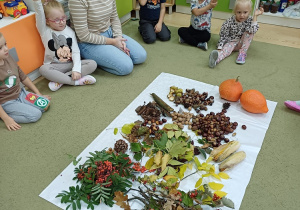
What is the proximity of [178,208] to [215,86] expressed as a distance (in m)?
1.06

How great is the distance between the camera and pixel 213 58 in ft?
7.01

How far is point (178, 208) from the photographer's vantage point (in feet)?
3.59

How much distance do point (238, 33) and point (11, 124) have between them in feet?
5.97

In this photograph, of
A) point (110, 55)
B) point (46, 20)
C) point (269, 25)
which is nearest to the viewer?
point (46, 20)

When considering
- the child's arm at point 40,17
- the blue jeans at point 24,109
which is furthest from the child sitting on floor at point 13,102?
the child's arm at point 40,17

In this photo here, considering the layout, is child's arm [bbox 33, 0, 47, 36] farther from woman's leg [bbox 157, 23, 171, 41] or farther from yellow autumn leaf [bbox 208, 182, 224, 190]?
yellow autumn leaf [bbox 208, 182, 224, 190]

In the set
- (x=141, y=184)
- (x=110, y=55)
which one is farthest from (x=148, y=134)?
(x=110, y=55)

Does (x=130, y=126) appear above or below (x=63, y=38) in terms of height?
below

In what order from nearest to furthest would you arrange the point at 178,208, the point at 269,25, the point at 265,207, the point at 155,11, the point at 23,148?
the point at 178,208, the point at 265,207, the point at 23,148, the point at 155,11, the point at 269,25

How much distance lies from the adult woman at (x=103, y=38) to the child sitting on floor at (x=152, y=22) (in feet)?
1.25

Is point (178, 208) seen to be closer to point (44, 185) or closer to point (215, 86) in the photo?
point (44, 185)

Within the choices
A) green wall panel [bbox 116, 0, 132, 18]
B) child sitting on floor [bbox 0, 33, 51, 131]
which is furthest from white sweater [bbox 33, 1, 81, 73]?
green wall panel [bbox 116, 0, 132, 18]

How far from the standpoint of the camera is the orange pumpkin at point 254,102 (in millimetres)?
1626

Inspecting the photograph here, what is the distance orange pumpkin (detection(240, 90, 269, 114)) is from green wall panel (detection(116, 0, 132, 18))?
1632 mm
